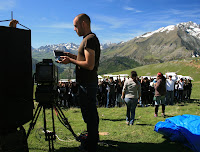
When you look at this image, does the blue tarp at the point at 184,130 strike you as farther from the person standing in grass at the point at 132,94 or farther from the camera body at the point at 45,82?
the camera body at the point at 45,82

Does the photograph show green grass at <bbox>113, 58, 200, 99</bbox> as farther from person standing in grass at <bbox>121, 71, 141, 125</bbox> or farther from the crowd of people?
person standing in grass at <bbox>121, 71, 141, 125</bbox>

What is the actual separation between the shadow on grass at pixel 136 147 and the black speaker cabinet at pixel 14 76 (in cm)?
151

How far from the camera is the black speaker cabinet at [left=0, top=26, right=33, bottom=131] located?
3.07m

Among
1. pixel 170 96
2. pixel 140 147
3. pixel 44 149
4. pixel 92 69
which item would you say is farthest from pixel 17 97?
pixel 170 96

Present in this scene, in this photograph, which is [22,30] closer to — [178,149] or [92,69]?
[92,69]

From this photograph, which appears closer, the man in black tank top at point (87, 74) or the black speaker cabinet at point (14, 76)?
the black speaker cabinet at point (14, 76)

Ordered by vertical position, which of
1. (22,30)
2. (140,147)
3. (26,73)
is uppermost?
(22,30)

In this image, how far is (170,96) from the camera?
1480 centimetres

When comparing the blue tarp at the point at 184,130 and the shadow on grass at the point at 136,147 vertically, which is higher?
the blue tarp at the point at 184,130

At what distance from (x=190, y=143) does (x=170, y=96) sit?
1107 centimetres

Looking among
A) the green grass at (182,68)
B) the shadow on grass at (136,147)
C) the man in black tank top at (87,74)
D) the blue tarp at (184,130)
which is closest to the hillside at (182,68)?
the green grass at (182,68)

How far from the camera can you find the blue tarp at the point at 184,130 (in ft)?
13.9

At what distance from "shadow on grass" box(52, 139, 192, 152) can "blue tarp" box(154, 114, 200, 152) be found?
0.18 metres

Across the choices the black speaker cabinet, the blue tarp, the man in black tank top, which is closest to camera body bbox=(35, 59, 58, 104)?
the black speaker cabinet
